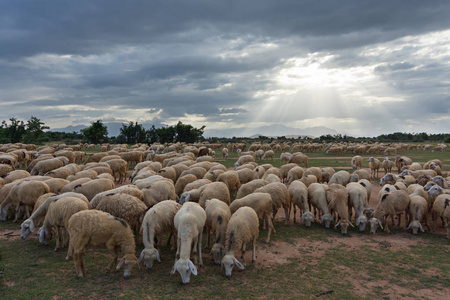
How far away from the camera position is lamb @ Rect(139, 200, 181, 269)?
7238 mm

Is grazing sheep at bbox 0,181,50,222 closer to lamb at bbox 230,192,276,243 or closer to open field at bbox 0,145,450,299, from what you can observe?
open field at bbox 0,145,450,299

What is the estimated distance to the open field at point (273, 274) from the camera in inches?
248

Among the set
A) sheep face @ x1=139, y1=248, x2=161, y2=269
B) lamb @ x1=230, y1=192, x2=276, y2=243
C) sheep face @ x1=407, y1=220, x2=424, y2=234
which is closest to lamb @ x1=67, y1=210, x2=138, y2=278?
sheep face @ x1=139, y1=248, x2=161, y2=269

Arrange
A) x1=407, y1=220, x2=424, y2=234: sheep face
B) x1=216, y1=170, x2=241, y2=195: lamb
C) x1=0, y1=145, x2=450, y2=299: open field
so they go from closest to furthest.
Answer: x1=0, y1=145, x2=450, y2=299: open field < x1=407, y1=220, x2=424, y2=234: sheep face < x1=216, y1=170, x2=241, y2=195: lamb

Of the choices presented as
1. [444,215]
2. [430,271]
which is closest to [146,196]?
[430,271]

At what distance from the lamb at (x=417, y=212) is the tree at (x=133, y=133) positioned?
192 feet

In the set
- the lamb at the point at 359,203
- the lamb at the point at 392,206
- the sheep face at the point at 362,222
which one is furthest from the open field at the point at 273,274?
the lamb at the point at 392,206

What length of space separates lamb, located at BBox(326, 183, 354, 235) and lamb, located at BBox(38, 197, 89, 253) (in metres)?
9.03

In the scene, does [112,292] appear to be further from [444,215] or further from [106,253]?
[444,215]

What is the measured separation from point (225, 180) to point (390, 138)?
285ft

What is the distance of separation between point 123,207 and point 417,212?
1091 cm

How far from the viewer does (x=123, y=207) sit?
28.4 ft

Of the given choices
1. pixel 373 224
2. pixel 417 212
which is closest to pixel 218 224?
pixel 373 224

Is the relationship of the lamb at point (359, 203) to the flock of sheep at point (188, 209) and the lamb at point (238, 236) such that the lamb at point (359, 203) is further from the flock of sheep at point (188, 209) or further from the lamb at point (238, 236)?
the lamb at point (238, 236)
